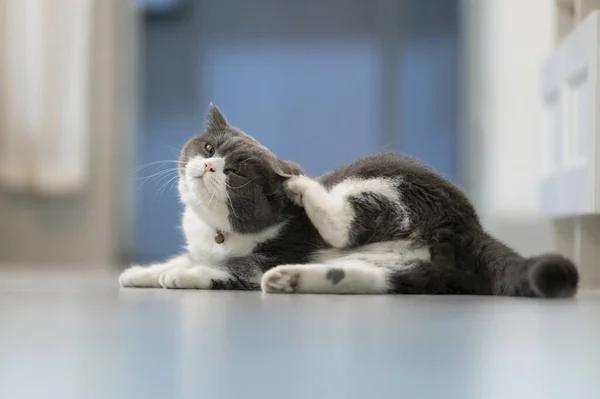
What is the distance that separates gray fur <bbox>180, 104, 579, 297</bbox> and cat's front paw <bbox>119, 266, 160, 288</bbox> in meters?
0.15

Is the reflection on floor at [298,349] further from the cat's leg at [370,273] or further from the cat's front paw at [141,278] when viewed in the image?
the cat's front paw at [141,278]

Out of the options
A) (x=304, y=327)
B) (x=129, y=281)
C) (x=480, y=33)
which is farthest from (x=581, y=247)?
(x=480, y=33)

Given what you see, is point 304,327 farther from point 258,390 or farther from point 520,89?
point 520,89

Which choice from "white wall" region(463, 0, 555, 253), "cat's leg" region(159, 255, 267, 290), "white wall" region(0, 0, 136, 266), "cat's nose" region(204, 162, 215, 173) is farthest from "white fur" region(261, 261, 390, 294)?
"white wall" region(0, 0, 136, 266)

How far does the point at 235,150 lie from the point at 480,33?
2245 mm

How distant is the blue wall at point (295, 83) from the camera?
353 cm

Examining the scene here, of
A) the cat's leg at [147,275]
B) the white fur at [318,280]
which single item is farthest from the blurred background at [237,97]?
the white fur at [318,280]

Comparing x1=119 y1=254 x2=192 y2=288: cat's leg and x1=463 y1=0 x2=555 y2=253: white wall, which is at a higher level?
x1=463 y1=0 x2=555 y2=253: white wall

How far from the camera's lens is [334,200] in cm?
139

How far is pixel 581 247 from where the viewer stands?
6.07ft

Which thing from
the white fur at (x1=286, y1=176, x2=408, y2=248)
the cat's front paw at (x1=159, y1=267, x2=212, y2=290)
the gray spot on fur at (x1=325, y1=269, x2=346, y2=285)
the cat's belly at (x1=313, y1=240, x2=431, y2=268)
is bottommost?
the cat's front paw at (x1=159, y1=267, x2=212, y2=290)

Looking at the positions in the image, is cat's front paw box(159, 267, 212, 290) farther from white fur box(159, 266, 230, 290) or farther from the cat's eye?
the cat's eye

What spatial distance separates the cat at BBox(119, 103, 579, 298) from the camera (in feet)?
4.46

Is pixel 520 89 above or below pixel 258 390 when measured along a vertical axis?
above
